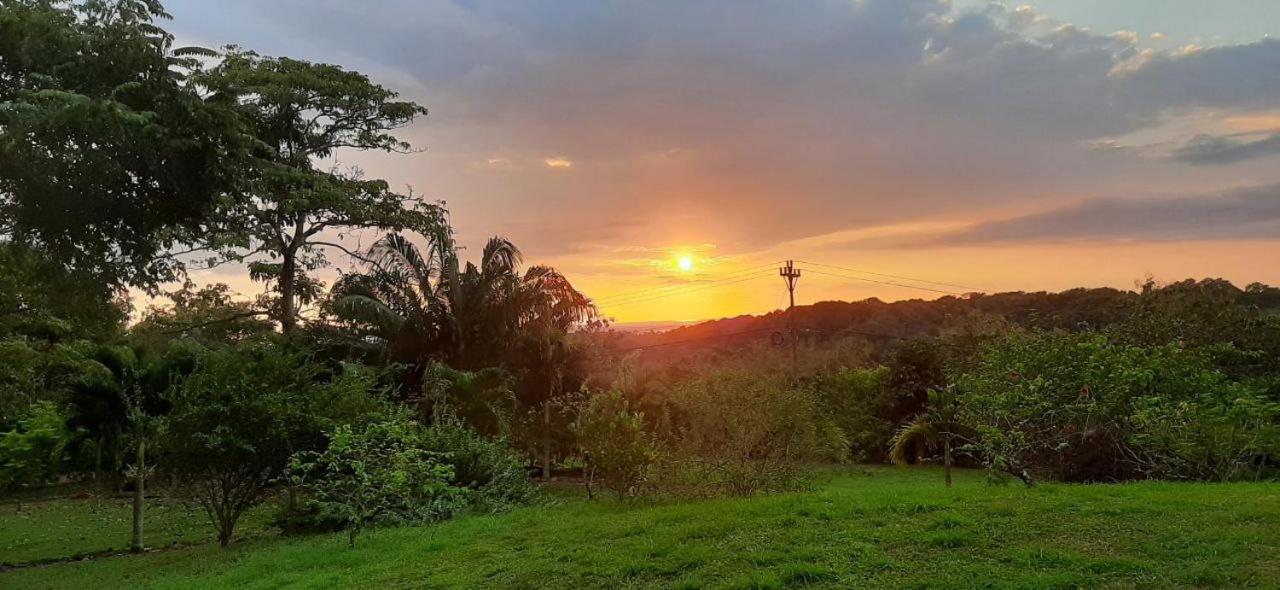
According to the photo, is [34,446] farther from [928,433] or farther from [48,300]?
[928,433]

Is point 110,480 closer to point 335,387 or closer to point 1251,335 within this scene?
point 335,387

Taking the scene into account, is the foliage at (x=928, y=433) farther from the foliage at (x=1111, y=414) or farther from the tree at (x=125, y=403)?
the tree at (x=125, y=403)

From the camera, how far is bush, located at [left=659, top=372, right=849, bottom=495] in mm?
9727

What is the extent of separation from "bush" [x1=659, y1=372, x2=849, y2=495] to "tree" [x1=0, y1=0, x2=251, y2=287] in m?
6.39

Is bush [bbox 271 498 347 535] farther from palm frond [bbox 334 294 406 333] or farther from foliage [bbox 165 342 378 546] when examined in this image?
palm frond [bbox 334 294 406 333]

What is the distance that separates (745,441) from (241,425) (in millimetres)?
7018

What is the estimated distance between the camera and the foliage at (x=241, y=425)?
34.3 feet

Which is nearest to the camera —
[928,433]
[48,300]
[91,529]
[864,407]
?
[48,300]

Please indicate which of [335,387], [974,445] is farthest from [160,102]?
[974,445]

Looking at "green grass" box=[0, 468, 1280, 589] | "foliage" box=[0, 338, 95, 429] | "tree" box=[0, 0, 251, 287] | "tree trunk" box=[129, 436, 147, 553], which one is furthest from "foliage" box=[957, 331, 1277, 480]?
"foliage" box=[0, 338, 95, 429]

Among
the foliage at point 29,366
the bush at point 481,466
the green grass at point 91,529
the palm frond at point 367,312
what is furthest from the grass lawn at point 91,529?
the palm frond at point 367,312

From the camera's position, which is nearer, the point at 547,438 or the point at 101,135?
the point at 101,135

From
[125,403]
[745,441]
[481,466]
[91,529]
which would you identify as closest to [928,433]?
[745,441]

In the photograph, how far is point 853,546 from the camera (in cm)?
566
